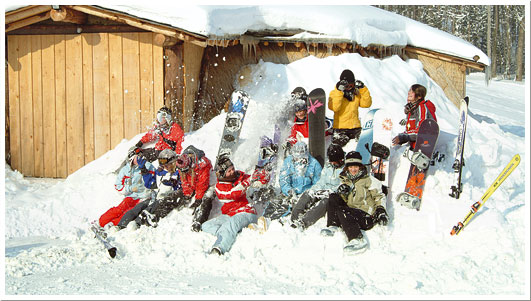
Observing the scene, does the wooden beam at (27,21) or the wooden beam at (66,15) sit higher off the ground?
the wooden beam at (66,15)

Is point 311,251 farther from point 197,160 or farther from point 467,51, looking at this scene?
point 467,51

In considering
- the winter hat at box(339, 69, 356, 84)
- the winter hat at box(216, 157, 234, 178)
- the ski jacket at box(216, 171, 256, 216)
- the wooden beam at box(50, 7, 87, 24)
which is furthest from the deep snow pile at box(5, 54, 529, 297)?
the wooden beam at box(50, 7, 87, 24)

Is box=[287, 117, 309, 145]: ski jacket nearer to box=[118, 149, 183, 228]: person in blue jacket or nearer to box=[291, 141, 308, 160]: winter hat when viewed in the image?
box=[291, 141, 308, 160]: winter hat

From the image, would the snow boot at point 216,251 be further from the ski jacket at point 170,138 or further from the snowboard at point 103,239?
the ski jacket at point 170,138

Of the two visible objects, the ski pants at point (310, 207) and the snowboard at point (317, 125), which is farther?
the snowboard at point (317, 125)

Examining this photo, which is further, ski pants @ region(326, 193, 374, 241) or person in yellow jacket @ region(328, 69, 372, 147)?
person in yellow jacket @ region(328, 69, 372, 147)

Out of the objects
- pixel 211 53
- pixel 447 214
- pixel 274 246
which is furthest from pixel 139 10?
pixel 447 214

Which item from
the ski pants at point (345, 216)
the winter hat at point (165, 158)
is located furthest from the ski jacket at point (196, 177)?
the ski pants at point (345, 216)

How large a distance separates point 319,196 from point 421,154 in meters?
1.43

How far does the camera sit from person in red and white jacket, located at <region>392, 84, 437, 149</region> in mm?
6777

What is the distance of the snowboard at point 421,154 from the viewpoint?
6352mm

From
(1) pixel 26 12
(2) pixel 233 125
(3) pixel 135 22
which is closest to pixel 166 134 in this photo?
(2) pixel 233 125

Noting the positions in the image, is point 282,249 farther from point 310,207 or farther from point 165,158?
point 165,158

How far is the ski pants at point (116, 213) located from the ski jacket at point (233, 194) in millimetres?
1249
